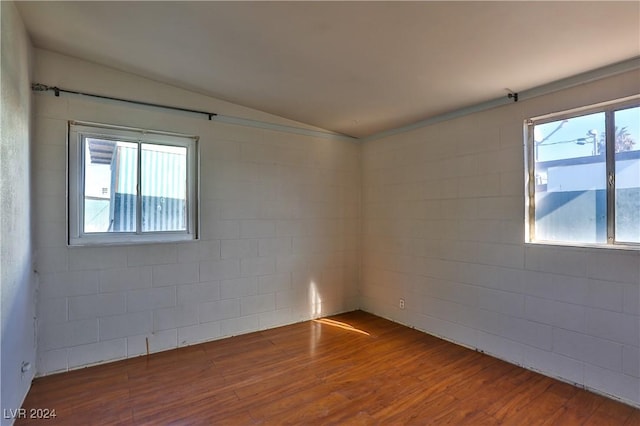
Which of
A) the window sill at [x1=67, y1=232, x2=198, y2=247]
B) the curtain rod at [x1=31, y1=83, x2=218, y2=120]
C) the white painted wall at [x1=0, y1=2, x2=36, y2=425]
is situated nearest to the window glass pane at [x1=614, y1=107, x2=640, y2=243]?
the curtain rod at [x1=31, y1=83, x2=218, y2=120]

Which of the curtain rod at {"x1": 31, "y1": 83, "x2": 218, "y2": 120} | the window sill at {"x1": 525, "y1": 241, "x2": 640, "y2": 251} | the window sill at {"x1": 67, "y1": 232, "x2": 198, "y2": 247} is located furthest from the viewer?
the window sill at {"x1": 67, "y1": 232, "x2": 198, "y2": 247}

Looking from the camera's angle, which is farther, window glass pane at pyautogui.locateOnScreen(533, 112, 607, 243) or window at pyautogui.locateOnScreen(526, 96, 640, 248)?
window glass pane at pyautogui.locateOnScreen(533, 112, 607, 243)

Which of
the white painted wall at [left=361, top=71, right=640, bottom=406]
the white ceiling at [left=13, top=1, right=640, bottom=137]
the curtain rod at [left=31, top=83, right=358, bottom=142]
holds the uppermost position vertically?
the white ceiling at [left=13, top=1, right=640, bottom=137]

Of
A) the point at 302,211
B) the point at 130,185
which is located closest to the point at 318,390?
the point at 302,211

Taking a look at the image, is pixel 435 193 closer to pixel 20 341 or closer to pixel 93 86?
pixel 93 86

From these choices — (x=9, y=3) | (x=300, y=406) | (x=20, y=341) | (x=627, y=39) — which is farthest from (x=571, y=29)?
(x=20, y=341)

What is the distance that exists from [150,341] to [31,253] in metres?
1.31

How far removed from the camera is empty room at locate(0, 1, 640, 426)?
221 cm

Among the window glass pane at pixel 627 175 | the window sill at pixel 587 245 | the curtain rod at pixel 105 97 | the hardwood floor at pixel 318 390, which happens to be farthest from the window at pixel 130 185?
the window glass pane at pixel 627 175

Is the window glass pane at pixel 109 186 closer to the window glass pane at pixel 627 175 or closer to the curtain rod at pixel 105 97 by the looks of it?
the curtain rod at pixel 105 97

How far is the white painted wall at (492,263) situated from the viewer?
98.0 inches

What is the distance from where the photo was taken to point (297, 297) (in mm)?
4219

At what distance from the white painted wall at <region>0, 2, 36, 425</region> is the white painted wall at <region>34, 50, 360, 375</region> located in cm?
22

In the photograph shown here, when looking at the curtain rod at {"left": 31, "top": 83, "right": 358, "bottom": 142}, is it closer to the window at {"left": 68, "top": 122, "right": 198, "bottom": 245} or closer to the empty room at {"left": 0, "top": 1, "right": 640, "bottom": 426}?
the empty room at {"left": 0, "top": 1, "right": 640, "bottom": 426}
